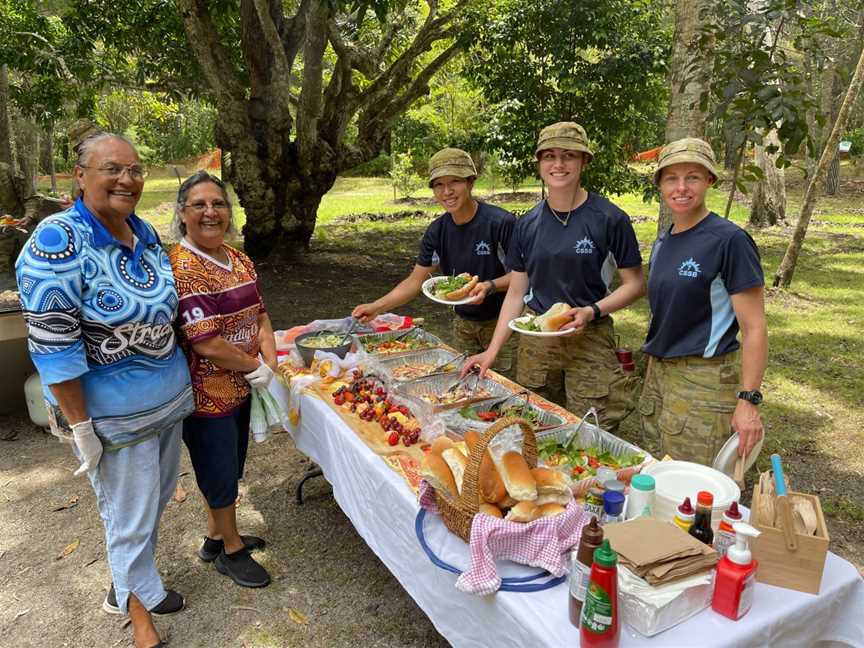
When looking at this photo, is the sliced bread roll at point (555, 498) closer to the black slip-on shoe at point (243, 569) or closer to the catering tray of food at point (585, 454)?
the catering tray of food at point (585, 454)

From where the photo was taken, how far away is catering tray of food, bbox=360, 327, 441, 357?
12.1 feet

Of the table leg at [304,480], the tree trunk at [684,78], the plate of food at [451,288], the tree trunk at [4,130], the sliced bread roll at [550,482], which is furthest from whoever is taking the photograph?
the tree trunk at [4,130]

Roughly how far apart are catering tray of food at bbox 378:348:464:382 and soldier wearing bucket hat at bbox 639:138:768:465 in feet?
3.59

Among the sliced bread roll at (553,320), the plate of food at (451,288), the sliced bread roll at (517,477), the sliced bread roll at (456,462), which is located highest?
the sliced bread roll at (553,320)

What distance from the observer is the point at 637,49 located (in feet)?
22.9

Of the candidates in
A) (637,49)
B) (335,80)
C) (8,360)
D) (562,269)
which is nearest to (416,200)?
(335,80)

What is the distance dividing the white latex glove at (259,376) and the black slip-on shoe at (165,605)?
1162mm

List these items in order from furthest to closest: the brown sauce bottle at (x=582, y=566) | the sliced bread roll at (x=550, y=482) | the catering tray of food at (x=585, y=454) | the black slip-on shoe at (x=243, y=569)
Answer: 1. the black slip-on shoe at (x=243, y=569)
2. the catering tray of food at (x=585, y=454)
3. the sliced bread roll at (x=550, y=482)
4. the brown sauce bottle at (x=582, y=566)

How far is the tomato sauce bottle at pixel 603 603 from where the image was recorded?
139cm

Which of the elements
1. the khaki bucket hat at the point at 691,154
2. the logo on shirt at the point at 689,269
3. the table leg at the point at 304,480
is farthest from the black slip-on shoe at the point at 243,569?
the khaki bucket hat at the point at 691,154

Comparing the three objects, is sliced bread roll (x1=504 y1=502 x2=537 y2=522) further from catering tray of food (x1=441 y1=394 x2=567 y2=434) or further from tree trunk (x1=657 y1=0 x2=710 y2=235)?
tree trunk (x1=657 y1=0 x2=710 y2=235)

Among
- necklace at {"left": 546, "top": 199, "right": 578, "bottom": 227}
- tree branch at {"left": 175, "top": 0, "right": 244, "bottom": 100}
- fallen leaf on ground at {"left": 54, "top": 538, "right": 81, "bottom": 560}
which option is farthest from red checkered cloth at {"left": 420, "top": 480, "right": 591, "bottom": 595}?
tree branch at {"left": 175, "top": 0, "right": 244, "bottom": 100}

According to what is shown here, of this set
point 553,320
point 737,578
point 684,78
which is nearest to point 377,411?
point 553,320

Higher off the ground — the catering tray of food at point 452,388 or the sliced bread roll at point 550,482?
the sliced bread roll at point 550,482
